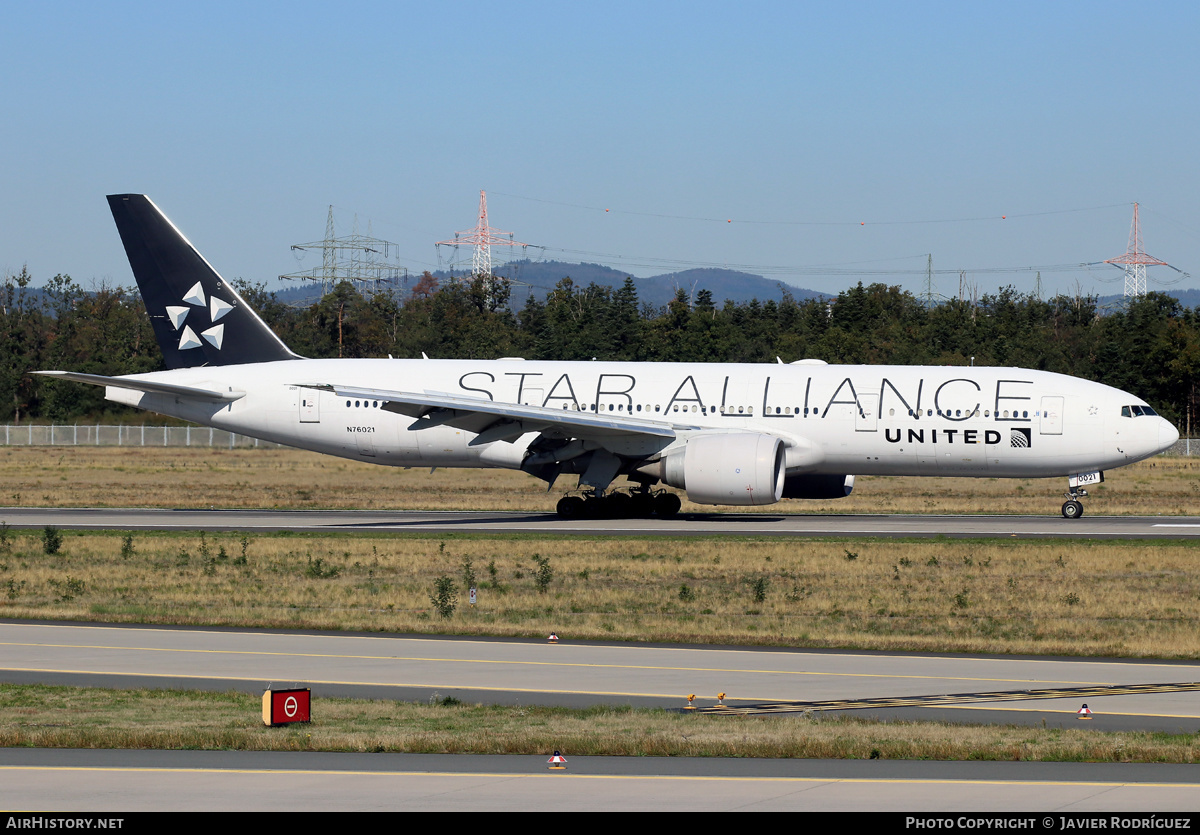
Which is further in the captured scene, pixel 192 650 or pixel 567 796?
pixel 192 650

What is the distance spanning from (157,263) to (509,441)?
13191 millimetres

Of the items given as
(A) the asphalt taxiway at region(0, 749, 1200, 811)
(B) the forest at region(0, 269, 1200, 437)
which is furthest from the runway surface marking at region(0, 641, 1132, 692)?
(B) the forest at region(0, 269, 1200, 437)

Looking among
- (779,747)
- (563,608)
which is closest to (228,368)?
(563,608)

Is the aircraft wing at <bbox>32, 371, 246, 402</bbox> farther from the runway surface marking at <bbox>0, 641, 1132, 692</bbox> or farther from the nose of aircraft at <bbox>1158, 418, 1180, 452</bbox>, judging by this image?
the nose of aircraft at <bbox>1158, 418, 1180, 452</bbox>

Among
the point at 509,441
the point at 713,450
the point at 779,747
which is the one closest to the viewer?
the point at 779,747

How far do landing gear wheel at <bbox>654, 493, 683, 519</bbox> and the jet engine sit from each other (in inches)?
148

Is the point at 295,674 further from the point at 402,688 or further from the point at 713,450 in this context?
the point at 713,450

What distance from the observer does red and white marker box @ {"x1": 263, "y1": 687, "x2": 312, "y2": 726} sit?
12.3 m

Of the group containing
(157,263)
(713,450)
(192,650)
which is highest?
(157,263)

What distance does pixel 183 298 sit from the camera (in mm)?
41312

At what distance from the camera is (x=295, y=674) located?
15938 mm

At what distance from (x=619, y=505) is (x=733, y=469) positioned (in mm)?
5141

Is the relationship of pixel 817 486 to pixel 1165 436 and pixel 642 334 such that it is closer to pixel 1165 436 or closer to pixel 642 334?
pixel 1165 436

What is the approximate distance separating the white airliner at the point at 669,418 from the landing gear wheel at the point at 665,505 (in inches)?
2.0
